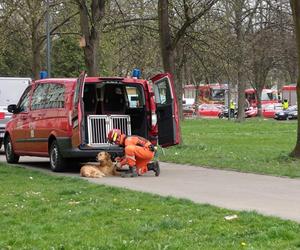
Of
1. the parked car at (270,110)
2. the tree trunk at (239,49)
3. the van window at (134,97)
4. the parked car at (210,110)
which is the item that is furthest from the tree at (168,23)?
the parked car at (210,110)

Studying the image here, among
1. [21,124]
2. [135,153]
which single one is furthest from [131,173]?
[21,124]

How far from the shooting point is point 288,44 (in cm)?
4875

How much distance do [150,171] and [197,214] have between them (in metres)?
5.86

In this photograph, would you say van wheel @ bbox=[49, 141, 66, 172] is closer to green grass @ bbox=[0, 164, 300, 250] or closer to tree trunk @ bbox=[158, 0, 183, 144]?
green grass @ bbox=[0, 164, 300, 250]

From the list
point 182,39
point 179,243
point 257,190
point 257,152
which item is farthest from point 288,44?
point 179,243

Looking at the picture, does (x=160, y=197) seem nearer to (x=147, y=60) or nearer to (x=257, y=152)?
(x=257, y=152)

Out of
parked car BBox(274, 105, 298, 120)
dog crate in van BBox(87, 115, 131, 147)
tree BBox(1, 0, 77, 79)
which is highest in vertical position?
tree BBox(1, 0, 77, 79)

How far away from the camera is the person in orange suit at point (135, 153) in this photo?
12.6m

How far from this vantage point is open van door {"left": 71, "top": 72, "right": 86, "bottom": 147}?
42.7ft

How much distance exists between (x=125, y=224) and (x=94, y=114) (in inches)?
274

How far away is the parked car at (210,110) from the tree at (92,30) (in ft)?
158

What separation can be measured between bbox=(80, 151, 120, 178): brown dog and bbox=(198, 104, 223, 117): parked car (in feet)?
184

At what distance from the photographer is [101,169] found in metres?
13.1

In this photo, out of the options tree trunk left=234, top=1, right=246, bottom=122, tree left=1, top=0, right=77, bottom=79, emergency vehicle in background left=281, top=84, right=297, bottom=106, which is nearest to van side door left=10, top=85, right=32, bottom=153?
tree trunk left=234, top=1, right=246, bottom=122
